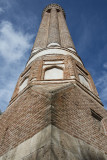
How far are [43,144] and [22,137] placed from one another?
3.53 feet

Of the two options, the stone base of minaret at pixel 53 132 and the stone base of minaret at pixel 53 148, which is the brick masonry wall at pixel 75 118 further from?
the stone base of minaret at pixel 53 148

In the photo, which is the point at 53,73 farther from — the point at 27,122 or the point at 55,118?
the point at 55,118

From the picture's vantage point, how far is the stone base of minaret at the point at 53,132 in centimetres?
312

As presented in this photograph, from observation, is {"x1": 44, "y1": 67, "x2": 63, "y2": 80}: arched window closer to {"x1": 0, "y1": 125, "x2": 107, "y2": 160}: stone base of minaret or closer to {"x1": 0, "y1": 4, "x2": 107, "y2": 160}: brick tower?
{"x1": 0, "y1": 4, "x2": 107, "y2": 160}: brick tower

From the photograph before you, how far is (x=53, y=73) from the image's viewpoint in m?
7.49

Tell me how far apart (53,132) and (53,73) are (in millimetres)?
4471

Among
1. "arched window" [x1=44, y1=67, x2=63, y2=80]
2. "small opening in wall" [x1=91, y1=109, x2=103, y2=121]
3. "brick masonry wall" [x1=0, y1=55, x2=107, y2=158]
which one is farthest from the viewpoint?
"arched window" [x1=44, y1=67, x2=63, y2=80]

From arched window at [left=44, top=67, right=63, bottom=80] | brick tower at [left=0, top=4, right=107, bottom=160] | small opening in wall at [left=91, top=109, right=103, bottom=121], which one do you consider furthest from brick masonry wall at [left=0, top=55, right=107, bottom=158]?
arched window at [left=44, top=67, right=63, bottom=80]

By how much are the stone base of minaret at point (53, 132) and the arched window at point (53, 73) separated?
186cm

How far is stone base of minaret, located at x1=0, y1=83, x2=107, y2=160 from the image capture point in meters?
3.12

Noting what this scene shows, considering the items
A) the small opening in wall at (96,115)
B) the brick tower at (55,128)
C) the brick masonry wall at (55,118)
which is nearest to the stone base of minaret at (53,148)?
the brick tower at (55,128)

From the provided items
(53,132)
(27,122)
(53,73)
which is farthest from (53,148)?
(53,73)

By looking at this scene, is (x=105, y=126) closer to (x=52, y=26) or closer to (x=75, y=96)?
(x=75, y=96)

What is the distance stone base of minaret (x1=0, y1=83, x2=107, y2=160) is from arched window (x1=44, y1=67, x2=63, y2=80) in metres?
1.86
